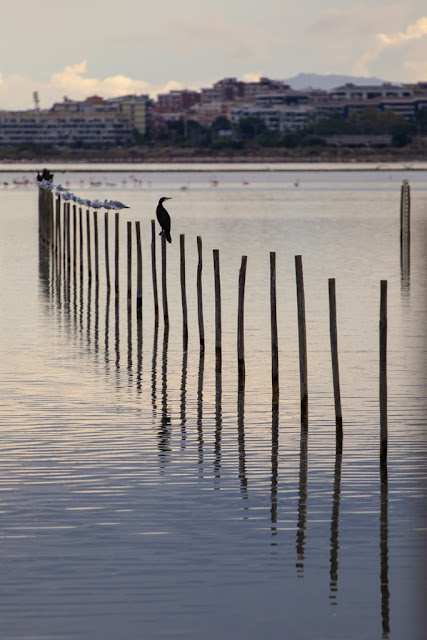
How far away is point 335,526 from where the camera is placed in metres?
12.6

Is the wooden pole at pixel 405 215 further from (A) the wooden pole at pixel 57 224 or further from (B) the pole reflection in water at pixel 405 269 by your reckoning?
(A) the wooden pole at pixel 57 224

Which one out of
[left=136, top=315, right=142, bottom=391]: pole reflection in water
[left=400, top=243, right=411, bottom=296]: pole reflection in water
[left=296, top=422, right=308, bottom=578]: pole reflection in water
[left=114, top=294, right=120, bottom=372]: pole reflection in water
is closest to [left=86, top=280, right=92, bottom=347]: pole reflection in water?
[left=114, top=294, right=120, bottom=372]: pole reflection in water

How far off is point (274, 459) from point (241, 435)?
1468 mm

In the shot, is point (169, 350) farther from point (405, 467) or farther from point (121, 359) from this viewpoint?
point (405, 467)

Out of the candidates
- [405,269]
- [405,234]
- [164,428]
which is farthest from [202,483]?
[405,234]

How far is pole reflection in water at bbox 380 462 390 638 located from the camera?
10422mm

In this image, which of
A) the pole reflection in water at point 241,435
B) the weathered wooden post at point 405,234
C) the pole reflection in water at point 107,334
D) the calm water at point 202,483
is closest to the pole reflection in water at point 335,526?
the calm water at point 202,483

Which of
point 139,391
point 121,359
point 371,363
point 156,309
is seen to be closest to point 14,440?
point 139,391

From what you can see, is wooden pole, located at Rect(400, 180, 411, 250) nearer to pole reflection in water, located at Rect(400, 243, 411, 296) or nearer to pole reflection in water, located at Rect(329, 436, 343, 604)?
pole reflection in water, located at Rect(400, 243, 411, 296)

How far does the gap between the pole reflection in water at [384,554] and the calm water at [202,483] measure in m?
0.02

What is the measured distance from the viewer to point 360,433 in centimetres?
1680

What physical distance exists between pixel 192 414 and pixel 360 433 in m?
2.86

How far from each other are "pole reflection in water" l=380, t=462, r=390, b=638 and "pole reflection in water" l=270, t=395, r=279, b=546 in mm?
1091

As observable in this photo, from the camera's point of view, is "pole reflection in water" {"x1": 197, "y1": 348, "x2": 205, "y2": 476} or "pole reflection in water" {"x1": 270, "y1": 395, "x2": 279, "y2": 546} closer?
"pole reflection in water" {"x1": 270, "y1": 395, "x2": 279, "y2": 546}
